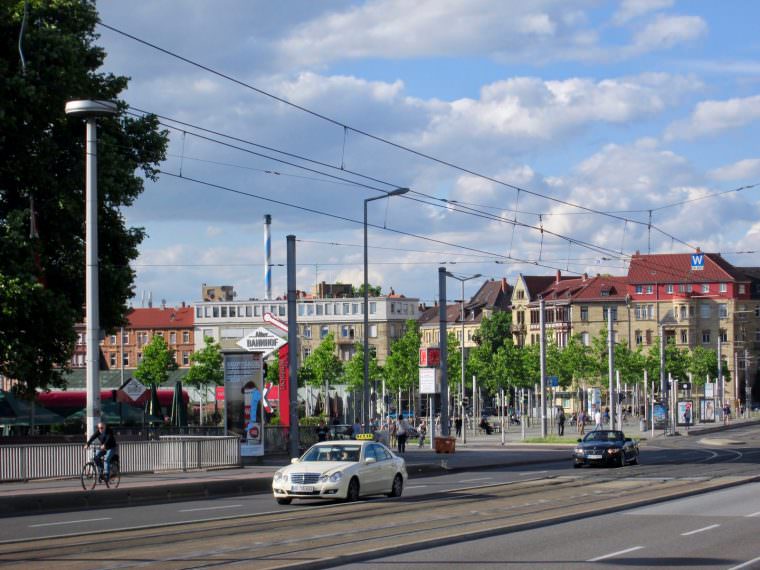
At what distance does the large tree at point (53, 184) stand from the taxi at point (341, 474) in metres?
12.1

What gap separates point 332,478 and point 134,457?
1090 centimetres

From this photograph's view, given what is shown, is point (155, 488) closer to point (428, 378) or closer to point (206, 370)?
point (428, 378)

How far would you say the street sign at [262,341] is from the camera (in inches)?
1742

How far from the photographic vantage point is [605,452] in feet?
141

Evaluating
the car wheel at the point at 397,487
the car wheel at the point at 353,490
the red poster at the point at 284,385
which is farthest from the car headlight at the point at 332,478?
the red poster at the point at 284,385

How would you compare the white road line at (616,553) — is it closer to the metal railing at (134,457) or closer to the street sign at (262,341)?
the metal railing at (134,457)

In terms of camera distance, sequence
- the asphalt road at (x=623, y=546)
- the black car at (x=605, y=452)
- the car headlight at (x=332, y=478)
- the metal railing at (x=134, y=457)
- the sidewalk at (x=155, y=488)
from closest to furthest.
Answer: the asphalt road at (x=623, y=546) < the car headlight at (x=332, y=478) < the sidewalk at (x=155, y=488) < the metal railing at (x=134, y=457) < the black car at (x=605, y=452)

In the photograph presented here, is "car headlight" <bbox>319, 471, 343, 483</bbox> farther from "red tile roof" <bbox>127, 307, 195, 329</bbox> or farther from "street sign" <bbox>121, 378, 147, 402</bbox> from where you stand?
"red tile roof" <bbox>127, 307, 195, 329</bbox>

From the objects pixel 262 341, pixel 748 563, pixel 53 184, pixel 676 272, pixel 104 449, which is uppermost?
pixel 676 272

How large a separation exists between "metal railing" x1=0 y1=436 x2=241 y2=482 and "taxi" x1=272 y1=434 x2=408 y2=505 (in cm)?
816

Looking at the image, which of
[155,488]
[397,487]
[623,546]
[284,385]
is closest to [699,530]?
[623,546]

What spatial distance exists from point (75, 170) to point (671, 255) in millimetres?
127403

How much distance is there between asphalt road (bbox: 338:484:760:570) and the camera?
15.5 m

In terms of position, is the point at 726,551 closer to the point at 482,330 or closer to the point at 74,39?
the point at 74,39
